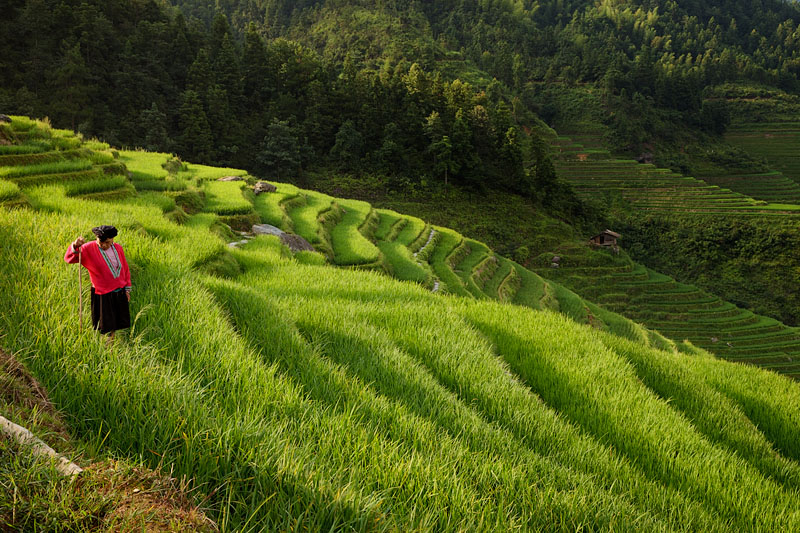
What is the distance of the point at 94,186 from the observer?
8266mm

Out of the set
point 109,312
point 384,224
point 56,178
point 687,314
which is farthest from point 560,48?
point 109,312

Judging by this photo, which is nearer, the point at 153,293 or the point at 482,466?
the point at 482,466

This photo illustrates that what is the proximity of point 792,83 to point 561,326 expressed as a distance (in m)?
157

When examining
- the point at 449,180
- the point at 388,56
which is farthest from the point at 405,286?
the point at 388,56

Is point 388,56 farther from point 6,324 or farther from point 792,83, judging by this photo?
point 792,83

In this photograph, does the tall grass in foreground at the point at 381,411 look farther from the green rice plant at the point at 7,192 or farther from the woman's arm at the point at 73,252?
the green rice plant at the point at 7,192

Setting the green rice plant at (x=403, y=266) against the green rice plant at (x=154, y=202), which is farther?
the green rice plant at (x=403, y=266)

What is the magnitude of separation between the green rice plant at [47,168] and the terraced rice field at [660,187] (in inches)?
2309

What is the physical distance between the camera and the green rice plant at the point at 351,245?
13.7 meters

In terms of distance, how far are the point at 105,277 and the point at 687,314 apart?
4227 centimetres

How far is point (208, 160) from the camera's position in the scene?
37.1 m

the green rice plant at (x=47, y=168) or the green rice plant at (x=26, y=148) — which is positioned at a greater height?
the green rice plant at (x=26, y=148)

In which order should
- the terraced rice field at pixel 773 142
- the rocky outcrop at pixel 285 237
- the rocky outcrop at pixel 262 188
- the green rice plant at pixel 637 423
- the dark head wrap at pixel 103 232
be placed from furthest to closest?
the terraced rice field at pixel 773 142 → the rocky outcrop at pixel 262 188 → the rocky outcrop at pixel 285 237 → the green rice plant at pixel 637 423 → the dark head wrap at pixel 103 232

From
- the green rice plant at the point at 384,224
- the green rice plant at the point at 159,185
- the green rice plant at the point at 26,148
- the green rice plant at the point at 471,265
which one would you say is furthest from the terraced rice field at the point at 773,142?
the green rice plant at the point at 26,148
